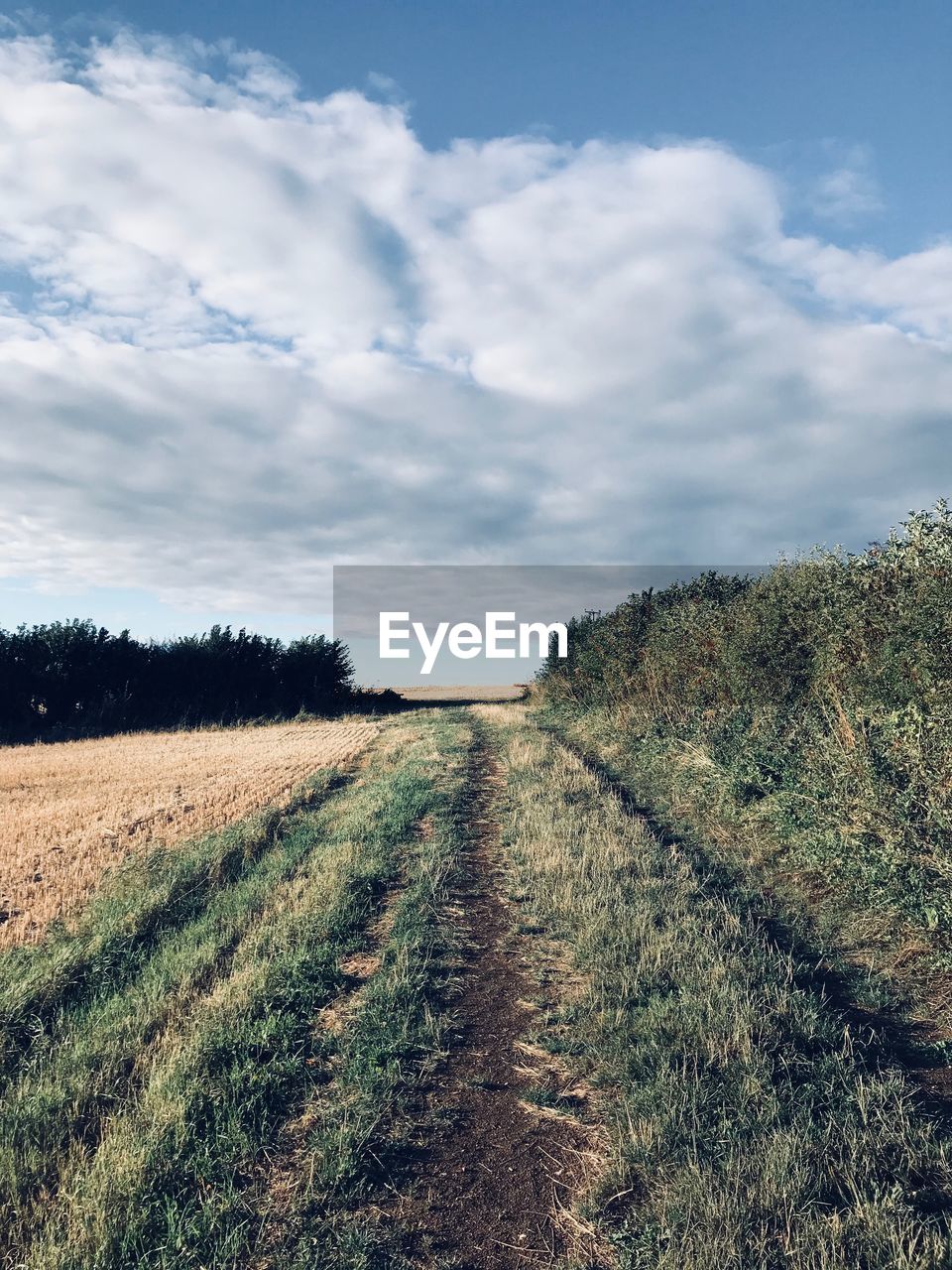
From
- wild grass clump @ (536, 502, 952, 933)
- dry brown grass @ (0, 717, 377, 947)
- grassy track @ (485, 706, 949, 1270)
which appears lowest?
dry brown grass @ (0, 717, 377, 947)

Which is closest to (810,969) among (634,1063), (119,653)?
(634,1063)

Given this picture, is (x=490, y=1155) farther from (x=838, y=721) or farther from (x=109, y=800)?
(x=109, y=800)

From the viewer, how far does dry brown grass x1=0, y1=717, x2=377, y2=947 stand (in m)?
10.7

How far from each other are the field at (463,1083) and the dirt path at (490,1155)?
0.06 ft

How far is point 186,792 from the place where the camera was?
1766 cm

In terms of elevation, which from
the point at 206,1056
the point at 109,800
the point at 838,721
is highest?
the point at 838,721

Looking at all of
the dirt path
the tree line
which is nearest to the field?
the dirt path

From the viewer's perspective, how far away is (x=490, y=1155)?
453cm

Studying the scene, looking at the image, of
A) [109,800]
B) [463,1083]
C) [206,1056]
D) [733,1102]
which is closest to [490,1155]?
[463,1083]

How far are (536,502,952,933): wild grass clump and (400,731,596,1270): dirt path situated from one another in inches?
183

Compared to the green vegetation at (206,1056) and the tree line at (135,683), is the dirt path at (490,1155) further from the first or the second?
the tree line at (135,683)

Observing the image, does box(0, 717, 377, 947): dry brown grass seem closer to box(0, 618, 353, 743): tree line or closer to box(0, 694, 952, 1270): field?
box(0, 694, 952, 1270): field

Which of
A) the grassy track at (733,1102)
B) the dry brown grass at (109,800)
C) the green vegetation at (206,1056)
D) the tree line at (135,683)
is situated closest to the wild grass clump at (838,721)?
the grassy track at (733,1102)

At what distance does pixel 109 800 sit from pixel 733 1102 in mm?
15937
